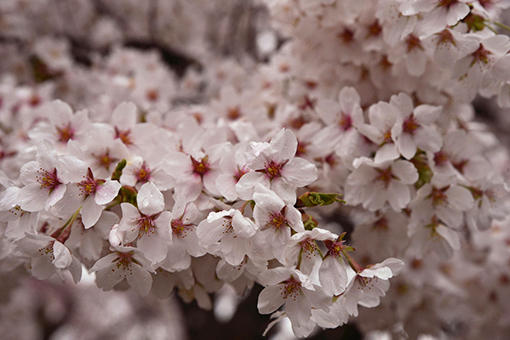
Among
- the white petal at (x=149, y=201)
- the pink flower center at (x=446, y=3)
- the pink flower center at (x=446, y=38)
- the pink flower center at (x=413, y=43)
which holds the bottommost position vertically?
the white petal at (x=149, y=201)

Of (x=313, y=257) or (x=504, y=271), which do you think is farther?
(x=504, y=271)

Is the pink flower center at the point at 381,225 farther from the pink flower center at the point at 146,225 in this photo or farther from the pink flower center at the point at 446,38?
the pink flower center at the point at 146,225

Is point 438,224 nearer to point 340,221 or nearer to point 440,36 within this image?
point 440,36

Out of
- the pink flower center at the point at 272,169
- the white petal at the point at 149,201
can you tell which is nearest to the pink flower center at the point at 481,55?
the pink flower center at the point at 272,169

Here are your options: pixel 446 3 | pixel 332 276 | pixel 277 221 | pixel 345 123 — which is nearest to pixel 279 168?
Answer: pixel 277 221

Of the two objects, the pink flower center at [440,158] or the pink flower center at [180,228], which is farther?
the pink flower center at [440,158]

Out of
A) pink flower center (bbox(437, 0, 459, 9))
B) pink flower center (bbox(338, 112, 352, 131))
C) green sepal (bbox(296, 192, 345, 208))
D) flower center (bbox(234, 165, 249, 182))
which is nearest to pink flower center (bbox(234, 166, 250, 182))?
flower center (bbox(234, 165, 249, 182))

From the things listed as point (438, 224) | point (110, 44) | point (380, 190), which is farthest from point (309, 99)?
point (110, 44)

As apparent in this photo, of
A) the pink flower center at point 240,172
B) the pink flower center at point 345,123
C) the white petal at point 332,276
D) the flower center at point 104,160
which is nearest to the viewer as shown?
the white petal at point 332,276

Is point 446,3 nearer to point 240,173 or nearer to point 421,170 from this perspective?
point 421,170
